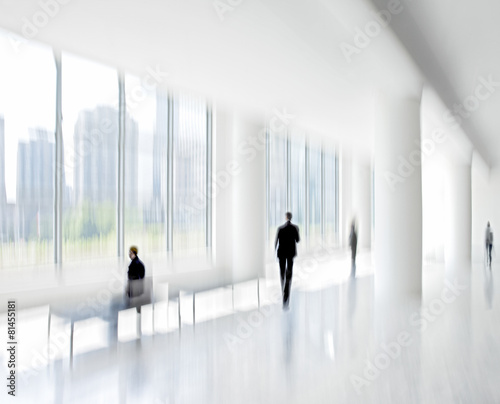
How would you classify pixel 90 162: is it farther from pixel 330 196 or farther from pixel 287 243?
pixel 330 196

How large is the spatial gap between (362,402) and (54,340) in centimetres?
461

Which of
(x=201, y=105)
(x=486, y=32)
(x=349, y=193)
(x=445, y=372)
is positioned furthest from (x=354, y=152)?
(x=445, y=372)

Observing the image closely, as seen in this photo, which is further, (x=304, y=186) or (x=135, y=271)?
(x=304, y=186)

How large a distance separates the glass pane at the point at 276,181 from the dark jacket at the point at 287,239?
366 inches

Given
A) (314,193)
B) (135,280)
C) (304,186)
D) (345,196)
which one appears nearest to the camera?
(135,280)

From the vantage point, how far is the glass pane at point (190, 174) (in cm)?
1261

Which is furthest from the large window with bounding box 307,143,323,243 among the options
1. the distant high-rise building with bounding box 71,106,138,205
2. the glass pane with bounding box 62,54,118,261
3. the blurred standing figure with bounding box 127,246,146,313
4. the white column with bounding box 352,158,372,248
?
the blurred standing figure with bounding box 127,246,146,313

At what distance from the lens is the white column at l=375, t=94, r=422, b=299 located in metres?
9.52

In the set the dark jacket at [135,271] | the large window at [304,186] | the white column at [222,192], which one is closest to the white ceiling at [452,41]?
the dark jacket at [135,271]

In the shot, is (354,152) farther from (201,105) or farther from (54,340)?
(54,340)

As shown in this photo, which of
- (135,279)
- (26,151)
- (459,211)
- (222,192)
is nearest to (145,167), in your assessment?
(222,192)

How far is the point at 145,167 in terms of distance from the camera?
11461 millimetres

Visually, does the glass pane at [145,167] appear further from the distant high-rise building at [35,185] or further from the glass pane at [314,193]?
the glass pane at [314,193]

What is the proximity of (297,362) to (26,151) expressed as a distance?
23.3 ft
